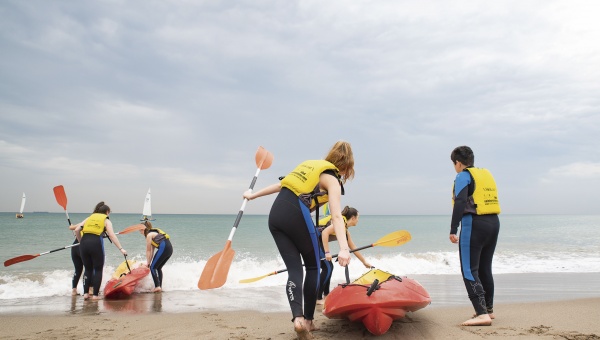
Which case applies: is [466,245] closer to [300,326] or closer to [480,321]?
[480,321]

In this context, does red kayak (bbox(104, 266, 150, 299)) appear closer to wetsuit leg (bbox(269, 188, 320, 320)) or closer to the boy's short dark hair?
wetsuit leg (bbox(269, 188, 320, 320))

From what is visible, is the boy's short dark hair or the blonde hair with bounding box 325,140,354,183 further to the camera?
the boy's short dark hair

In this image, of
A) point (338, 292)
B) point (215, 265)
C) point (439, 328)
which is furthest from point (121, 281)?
point (439, 328)

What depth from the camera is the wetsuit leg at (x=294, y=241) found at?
302 cm

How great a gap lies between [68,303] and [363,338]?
4833 millimetres

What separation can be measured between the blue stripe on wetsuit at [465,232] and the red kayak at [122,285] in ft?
16.9

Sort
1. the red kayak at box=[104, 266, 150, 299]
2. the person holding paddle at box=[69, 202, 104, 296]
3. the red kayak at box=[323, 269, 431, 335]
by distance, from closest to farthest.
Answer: the red kayak at box=[323, 269, 431, 335] < the red kayak at box=[104, 266, 150, 299] < the person holding paddle at box=[69, 202, 104, 296]

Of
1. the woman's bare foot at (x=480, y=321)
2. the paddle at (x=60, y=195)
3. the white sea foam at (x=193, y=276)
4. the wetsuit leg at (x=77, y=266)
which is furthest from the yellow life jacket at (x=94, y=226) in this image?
the woman's bare foot at (x=480, y=321)

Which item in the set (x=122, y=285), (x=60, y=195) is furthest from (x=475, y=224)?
(x=60, y=195)

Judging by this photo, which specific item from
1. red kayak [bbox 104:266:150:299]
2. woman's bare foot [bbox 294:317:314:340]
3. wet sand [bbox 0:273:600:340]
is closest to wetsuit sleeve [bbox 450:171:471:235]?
wet sand [bbox 0:273:600:340]

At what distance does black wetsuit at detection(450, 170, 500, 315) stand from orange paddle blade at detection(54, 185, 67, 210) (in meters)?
8.28

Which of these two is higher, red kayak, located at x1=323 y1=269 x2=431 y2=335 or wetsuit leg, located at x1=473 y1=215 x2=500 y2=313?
wetsuit leg, located at x1=473 y1=215 x2=500 y2=313

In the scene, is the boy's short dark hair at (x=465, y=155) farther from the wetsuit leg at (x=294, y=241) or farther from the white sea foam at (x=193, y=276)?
the white sea foam at (x=193, y=276)

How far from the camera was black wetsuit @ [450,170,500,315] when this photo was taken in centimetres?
373
